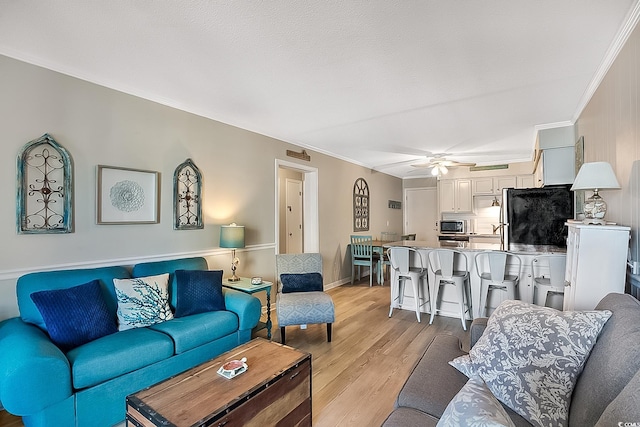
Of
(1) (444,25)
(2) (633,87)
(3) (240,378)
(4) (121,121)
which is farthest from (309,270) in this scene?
(2) (633,87)

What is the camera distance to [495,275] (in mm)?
3461

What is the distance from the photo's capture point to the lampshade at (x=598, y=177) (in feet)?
6.24

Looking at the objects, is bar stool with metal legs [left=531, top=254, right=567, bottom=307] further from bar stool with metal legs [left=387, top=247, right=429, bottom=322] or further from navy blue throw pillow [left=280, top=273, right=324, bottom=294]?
navy blue throw pillow [left=280, top=273, right=324, bottom=294]

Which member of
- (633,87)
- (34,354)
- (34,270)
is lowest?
(34,354)

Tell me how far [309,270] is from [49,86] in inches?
118

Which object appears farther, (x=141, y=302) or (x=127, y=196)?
(x=127, y=196)

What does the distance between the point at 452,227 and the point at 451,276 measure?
142 inches

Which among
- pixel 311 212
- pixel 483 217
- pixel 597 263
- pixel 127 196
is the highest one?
pixel 127 196

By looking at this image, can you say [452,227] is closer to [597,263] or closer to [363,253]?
[363,253]

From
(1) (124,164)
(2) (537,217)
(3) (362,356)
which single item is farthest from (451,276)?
(1) (124,164)

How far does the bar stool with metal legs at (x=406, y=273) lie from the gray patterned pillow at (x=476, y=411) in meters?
3.02

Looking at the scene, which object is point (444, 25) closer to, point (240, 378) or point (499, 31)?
point (499, 31)

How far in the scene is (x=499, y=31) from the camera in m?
1.98

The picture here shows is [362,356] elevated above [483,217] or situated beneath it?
situated beneath
